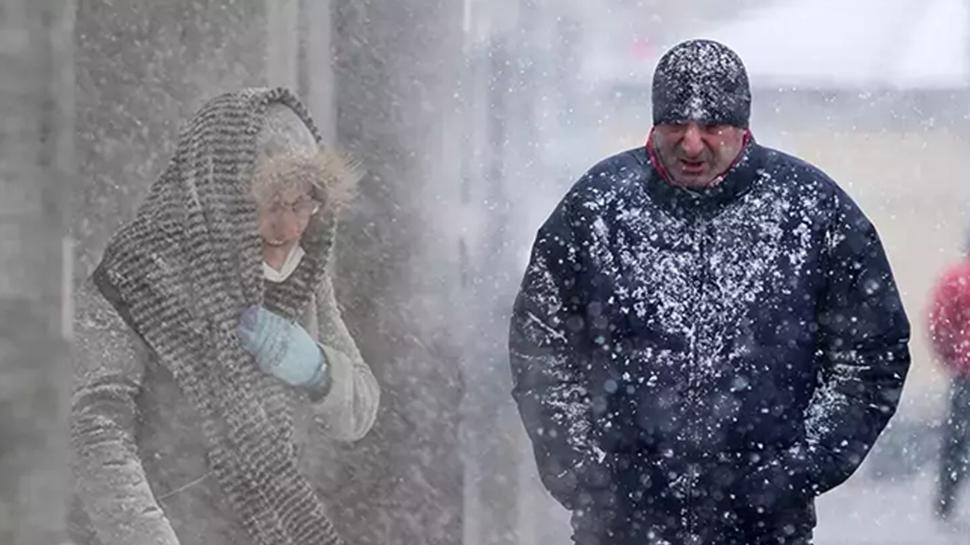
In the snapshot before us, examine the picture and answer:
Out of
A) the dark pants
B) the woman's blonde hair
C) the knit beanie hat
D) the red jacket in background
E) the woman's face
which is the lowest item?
the dark pants

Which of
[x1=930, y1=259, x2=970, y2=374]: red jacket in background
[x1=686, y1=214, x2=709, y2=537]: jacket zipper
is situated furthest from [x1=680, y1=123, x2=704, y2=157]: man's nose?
[x1=930, y1=259, x2=970, y2=374]: red jacket in background

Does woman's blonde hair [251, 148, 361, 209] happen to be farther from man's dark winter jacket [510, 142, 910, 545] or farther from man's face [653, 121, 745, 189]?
man's face [653, 121, 745, 189]

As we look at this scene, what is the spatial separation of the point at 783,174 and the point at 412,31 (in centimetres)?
73

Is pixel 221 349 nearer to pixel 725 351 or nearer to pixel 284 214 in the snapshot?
pixel 284 214

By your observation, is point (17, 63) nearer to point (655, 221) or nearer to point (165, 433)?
point (165, 433)

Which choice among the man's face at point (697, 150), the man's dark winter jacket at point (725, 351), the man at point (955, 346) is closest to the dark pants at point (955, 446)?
the man at point (955, 346)

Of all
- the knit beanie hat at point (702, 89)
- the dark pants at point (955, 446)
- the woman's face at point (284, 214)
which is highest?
the knit beanie hat at point (702, 89)

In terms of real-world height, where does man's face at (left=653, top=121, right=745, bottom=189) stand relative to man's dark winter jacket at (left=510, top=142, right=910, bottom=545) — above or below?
above

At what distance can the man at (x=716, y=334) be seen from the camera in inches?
100

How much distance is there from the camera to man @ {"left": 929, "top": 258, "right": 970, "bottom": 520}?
8.79 feet

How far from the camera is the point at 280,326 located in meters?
2.69

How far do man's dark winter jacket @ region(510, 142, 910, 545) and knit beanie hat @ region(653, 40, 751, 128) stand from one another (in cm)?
10

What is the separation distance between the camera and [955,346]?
268 centimetres

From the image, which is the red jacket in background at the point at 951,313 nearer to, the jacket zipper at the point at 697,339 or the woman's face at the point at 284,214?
the jacket zipper at the point at 697,339
